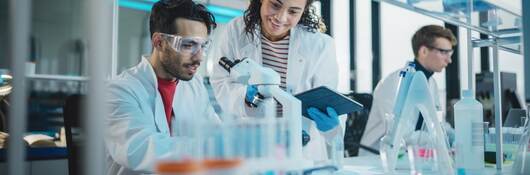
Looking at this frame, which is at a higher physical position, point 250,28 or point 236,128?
point 250,28

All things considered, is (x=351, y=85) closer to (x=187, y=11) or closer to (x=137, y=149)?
(x=187, y=11)

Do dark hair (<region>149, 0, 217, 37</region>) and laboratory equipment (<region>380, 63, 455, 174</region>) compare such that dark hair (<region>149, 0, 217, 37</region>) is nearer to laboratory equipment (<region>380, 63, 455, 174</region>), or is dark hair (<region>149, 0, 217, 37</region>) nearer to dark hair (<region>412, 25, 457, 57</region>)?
laboratory equipment (<region>380, 63, 455, 174</region>)

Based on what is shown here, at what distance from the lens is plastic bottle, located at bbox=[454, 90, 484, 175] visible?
1.53 m

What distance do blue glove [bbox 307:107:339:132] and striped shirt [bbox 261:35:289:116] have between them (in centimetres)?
49

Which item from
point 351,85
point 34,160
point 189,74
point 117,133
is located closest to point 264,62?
point 189,74

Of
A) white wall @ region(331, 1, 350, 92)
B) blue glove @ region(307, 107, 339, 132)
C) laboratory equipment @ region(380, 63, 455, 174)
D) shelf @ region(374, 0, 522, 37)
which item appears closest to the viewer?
laboratory equipment @ region(380, 63, 455, 174)

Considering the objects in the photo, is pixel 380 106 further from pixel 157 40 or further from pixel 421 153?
pixel 157 40

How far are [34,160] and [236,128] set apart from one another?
1806mm

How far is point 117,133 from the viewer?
1.59 metres

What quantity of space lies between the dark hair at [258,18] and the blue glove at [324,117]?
634mm

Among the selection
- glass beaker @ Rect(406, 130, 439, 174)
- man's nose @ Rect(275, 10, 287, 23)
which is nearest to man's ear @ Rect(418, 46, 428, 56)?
man's nose @ Rect(275, 10, 287, 23)

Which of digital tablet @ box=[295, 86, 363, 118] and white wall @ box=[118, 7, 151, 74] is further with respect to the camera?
white wall @ box=[118, 7, 151, 74]

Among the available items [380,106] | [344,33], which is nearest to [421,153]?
[380,106]

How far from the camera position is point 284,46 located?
2.25 metres
